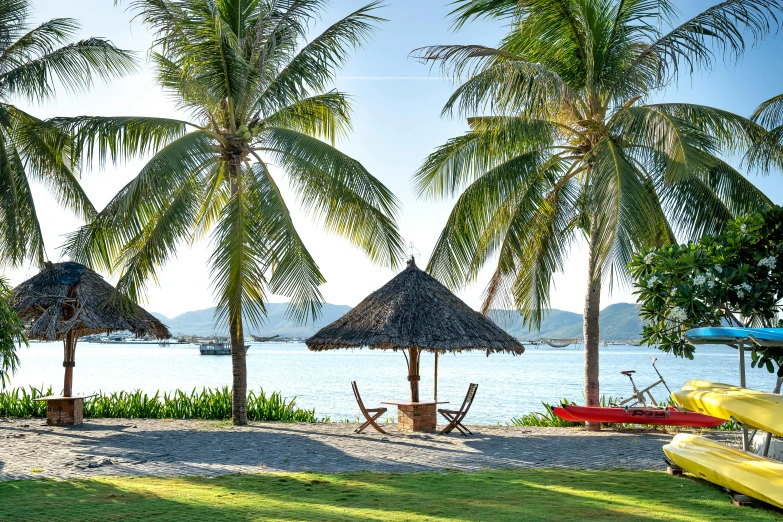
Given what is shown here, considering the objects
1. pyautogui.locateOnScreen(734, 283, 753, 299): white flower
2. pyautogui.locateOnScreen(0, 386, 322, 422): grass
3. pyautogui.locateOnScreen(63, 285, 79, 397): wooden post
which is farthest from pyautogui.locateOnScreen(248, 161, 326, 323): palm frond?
pyautogui.locateOnScreen(734, 283, 753, 299): white flower

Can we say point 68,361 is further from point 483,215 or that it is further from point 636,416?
point 636,416

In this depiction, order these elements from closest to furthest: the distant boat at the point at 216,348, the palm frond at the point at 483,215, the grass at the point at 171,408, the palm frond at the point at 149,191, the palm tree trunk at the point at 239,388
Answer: the palm frond at the point at 149,191
the palm frond at the point at 483,215
the palm tree trunk at the point at 239,388
the grass at the point at 171,408
the distant boat at the point at 216,348

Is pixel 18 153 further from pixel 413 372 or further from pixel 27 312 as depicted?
pixel 413 372

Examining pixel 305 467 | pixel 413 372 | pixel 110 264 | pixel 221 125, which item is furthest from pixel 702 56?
pixel 110 264

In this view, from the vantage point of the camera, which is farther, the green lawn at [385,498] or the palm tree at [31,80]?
the palm tree at [31,80]

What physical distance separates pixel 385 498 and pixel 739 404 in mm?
3197

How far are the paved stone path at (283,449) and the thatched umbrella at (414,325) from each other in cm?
140

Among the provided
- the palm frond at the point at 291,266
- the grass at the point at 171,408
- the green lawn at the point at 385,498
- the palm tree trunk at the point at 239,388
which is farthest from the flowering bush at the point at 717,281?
the grass at the point at 171,408

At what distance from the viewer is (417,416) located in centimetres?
1235

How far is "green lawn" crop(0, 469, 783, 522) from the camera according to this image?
6152 millimetres

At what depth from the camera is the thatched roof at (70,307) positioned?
12750 millimetres

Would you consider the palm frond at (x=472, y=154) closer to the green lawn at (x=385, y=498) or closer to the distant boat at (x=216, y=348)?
the green lawn at (x=385, y=498)

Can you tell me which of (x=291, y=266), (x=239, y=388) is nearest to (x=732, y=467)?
(x=291, y=266)

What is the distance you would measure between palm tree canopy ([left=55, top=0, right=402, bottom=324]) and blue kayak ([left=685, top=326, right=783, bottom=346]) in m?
5.72
